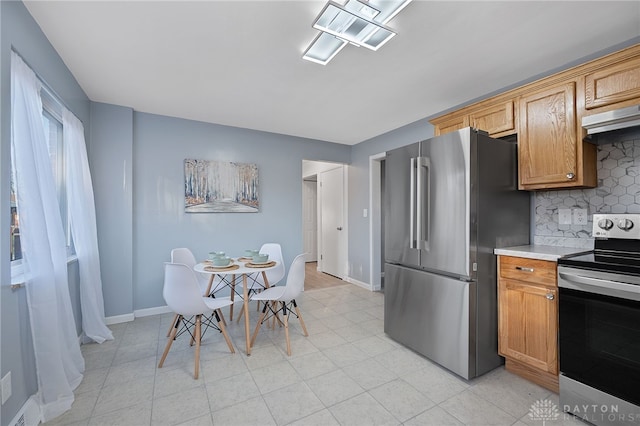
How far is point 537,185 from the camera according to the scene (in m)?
2.24

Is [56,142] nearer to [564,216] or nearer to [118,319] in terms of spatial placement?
[118,319]

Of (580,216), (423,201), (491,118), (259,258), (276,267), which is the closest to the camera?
(580,216)

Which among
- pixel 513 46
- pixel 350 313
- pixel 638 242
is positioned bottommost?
pixel 350 313

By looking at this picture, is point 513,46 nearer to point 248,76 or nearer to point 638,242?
point 638,242

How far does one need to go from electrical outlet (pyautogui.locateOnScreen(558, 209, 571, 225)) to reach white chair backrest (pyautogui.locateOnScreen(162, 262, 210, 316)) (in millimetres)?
3064

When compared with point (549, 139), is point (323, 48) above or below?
above

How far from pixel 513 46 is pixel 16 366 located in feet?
12.4

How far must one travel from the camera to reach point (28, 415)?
1.58 metres

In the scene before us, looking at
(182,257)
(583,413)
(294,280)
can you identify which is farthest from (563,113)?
(182,257)

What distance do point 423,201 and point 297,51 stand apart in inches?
62.5

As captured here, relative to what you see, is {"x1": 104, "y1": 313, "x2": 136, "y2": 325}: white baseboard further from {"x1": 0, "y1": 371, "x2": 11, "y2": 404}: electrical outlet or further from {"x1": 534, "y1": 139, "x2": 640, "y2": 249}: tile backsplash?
{"x1": 534, "y1": 139, "x2": 640, "y2": 249}: tile backsplash

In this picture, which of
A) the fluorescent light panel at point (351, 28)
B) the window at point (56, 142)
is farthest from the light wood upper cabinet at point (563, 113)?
the window at point (56, 142)

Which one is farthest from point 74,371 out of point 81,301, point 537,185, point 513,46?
point 513,46

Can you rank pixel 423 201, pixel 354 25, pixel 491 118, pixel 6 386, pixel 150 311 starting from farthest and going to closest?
pixel 150 311
pixel 491 118
pixel 423 201
pixel 354 25
pixel 6 386
